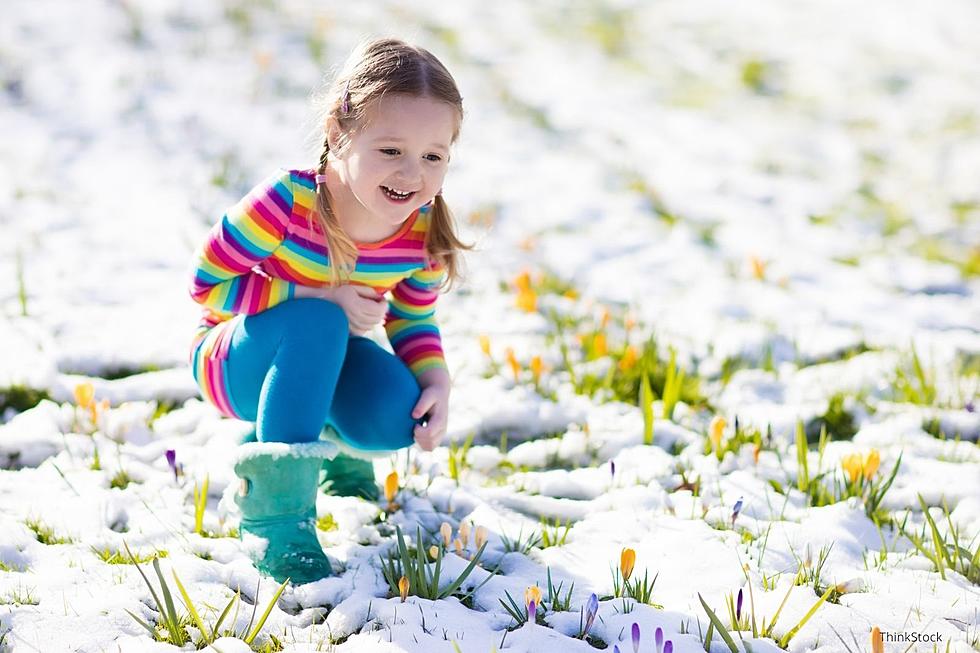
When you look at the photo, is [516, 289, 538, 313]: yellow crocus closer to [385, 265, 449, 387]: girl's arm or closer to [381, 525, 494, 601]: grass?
[385, 265, 449, 387]: girl's arm

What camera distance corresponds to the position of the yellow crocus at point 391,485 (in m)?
2.70

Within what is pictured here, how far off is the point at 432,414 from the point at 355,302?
0.39 metres

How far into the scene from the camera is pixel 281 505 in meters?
2.35

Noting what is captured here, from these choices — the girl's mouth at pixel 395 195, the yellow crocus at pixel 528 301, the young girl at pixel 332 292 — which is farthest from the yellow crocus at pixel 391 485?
the yellow crocus at pixel 528 301

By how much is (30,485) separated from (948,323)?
4157 mm

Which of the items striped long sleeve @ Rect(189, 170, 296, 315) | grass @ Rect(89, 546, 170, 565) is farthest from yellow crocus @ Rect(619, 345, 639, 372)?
grass @ Rect(89, 546, 170, 565)

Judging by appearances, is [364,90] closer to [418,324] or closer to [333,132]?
[333,132]

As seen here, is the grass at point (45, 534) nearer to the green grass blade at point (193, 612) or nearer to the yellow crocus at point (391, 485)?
the green grass blade at point (193, 612)

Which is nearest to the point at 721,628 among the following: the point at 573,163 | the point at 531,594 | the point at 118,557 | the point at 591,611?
the point at 591,611

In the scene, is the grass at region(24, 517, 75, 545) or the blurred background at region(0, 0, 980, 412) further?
the blurred background at region(0, 0, 980, 412)

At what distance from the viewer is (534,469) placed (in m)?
3.23

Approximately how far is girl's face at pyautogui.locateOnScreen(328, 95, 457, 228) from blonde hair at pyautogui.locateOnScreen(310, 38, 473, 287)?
0.03 metres

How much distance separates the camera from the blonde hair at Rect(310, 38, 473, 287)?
93.1 inches

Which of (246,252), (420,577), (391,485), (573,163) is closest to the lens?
(420,577)
